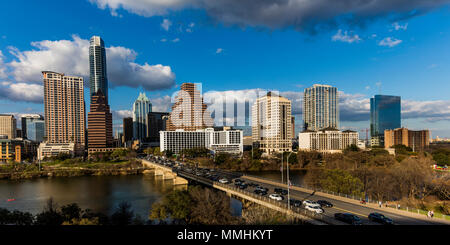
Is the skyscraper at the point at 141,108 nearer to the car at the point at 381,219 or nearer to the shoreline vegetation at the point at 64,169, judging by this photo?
the shoreline vegetation at the point at 64,169

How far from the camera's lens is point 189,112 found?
3524 inches

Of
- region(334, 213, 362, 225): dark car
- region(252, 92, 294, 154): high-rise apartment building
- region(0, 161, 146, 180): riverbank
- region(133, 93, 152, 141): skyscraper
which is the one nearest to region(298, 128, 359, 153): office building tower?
region(252, 92, 294, 154): high-rise apartment building

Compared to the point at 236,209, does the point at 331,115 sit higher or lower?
higher

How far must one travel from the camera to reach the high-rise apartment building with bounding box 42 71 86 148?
72750 mm

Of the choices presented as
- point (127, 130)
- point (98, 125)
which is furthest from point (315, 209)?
point (127, 130)

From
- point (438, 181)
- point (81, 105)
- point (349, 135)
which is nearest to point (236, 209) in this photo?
point (438, 181)

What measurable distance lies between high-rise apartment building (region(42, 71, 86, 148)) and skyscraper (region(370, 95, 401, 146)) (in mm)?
110436

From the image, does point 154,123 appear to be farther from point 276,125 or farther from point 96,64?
point 276,125

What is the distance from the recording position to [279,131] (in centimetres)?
6838

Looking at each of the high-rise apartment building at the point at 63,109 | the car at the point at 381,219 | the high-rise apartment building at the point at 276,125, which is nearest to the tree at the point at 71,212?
the car at the point at 381,219

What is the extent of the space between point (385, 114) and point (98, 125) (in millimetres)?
108335
